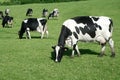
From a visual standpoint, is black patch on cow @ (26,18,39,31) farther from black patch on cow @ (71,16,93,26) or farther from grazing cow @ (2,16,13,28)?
grazing cow @ (2,16,13,28)

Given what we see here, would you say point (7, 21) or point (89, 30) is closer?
point (89, 30)

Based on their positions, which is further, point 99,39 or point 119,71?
point 99,39

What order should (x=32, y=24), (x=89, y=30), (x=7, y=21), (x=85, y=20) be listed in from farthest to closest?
(x=7, y=21) → (x=32, y=24) → (x=85, y=20) → (x=89, y=30)

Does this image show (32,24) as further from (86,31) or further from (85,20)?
(86,31)

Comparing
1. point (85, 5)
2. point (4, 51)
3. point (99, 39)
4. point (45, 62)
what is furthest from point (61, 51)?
point (85, 5)

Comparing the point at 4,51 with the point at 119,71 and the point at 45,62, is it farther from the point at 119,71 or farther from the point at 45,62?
the point at 119,71

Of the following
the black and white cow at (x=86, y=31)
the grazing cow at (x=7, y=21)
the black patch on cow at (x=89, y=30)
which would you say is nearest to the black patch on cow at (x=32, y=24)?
the black and white cow at (x=86, y=31)

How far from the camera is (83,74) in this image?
51.7ft

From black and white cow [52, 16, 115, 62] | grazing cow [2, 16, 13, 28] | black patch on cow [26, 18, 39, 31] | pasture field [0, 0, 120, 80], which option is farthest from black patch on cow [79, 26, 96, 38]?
grazing cow [2, 16, 13, 28]

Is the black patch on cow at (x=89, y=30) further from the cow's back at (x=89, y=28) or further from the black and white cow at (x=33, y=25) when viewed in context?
the black and white cow at (x=33, y=25)

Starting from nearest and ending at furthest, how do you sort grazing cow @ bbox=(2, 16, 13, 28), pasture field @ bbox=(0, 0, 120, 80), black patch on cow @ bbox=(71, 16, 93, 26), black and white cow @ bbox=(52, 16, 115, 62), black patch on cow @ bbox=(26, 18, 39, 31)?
pasture field @ bbox=(0, 0, 120, 80), black and white cow @ bbox=(52, 16, 115, 62), black patch on cow @ bbox=(71, 16, 93, 26), black patch on cow @ bbox=(26, 18, 39, 31), grazing cow @ bbox=(2, 16, 13, 28)

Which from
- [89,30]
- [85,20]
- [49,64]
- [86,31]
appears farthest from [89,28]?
[49,64]

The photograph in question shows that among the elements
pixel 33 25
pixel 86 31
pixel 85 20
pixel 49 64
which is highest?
pixel 85 20

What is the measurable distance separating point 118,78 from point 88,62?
315cm
